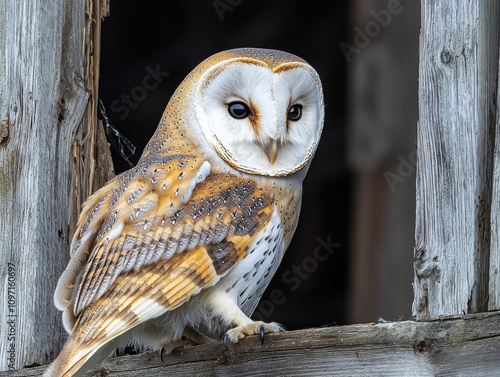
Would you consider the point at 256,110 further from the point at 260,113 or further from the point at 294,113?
the point at 294,113

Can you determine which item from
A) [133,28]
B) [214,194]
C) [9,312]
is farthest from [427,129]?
[133,28]

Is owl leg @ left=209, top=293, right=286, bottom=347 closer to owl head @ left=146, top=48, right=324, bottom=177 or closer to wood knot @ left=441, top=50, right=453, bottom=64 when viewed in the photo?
owl head @ left=146, top=48, right=324, bottom=177

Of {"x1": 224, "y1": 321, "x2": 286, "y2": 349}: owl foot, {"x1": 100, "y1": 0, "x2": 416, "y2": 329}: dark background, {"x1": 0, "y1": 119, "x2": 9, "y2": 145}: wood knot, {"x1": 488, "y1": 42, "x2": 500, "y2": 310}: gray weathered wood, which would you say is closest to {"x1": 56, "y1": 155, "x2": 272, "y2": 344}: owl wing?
{"x1": 224, "y1": 321, "x2": 286, "y2": 349}: owl foot

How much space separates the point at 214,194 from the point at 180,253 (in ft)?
0.65

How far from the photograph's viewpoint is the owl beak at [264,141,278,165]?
224cm

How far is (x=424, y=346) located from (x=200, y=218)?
2.23ft

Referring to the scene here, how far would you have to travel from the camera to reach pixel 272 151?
224cm

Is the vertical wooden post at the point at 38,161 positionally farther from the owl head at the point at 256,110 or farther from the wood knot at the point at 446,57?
the wood knot at the point at 446,57

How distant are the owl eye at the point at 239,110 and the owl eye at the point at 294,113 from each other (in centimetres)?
11

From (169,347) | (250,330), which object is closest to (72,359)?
(169,347)

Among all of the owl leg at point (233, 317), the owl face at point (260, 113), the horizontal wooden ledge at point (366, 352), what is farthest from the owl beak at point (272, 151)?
the horizontal wooden ledge at point (366, 352)

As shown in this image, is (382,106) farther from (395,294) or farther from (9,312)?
(9,312)

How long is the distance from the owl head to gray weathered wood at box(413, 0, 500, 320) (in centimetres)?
47

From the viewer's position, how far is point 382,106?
15.2ft
